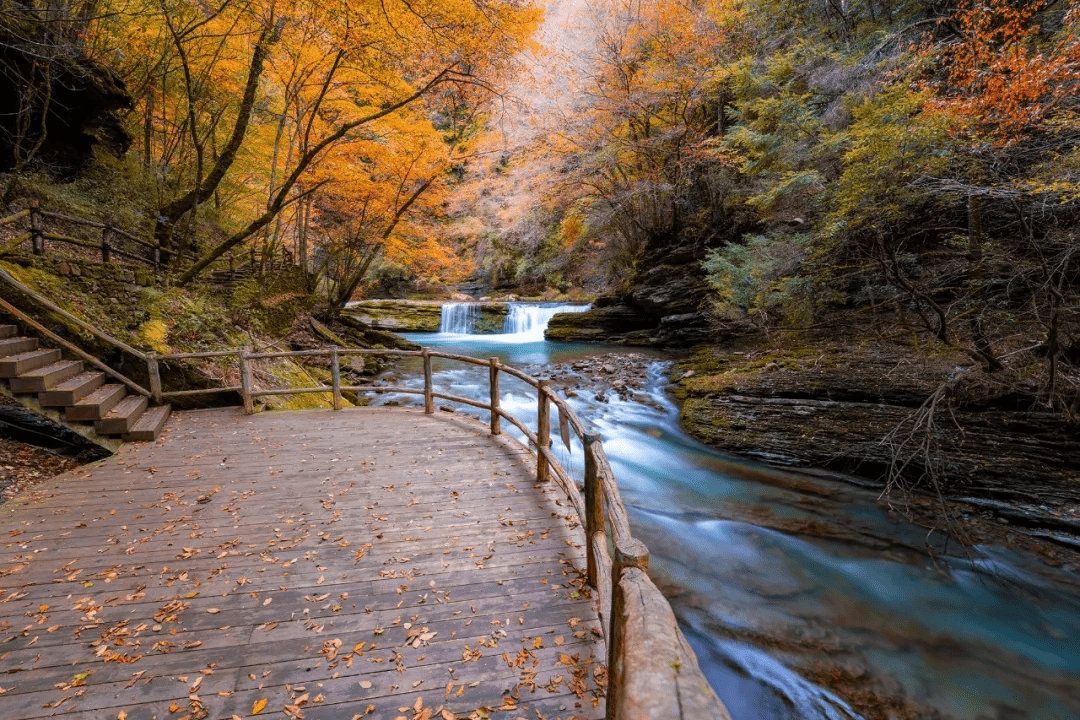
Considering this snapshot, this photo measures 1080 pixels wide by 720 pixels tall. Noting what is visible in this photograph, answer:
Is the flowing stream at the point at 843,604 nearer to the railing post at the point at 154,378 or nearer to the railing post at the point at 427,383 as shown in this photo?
the railing post at the point at 427,383

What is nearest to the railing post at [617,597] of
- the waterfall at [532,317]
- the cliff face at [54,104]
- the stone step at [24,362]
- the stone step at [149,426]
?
the stone step at [149,426]

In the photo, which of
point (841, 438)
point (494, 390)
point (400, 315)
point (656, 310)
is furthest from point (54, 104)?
point (656, 310)

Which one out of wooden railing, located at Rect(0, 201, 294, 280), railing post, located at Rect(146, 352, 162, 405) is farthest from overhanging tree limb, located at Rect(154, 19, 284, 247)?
railing post, located at Rect(146, 352, 162, 405)

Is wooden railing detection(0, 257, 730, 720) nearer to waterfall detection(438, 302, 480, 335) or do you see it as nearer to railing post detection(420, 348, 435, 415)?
railing post detection(420, 348, 435, 415)

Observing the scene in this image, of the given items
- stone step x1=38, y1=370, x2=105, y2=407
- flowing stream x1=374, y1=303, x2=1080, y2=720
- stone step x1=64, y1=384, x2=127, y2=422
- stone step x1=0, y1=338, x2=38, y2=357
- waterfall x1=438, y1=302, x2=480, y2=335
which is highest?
waterfall x1=438, y1=302, x2=480, y2=335

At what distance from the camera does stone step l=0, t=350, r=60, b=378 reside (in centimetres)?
489

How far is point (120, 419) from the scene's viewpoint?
17.2 feet

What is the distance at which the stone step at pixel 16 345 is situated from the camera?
517 cm

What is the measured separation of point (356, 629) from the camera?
2.47 meters

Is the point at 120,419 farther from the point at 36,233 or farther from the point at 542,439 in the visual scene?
the point at 542,439

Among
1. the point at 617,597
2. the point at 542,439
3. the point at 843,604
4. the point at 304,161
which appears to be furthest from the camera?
the point at 304,161

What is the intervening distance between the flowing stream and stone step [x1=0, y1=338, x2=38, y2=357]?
25.3 ft

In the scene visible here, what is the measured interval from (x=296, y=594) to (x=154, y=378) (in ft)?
17.7

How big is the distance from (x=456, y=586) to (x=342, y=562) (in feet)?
2.89
